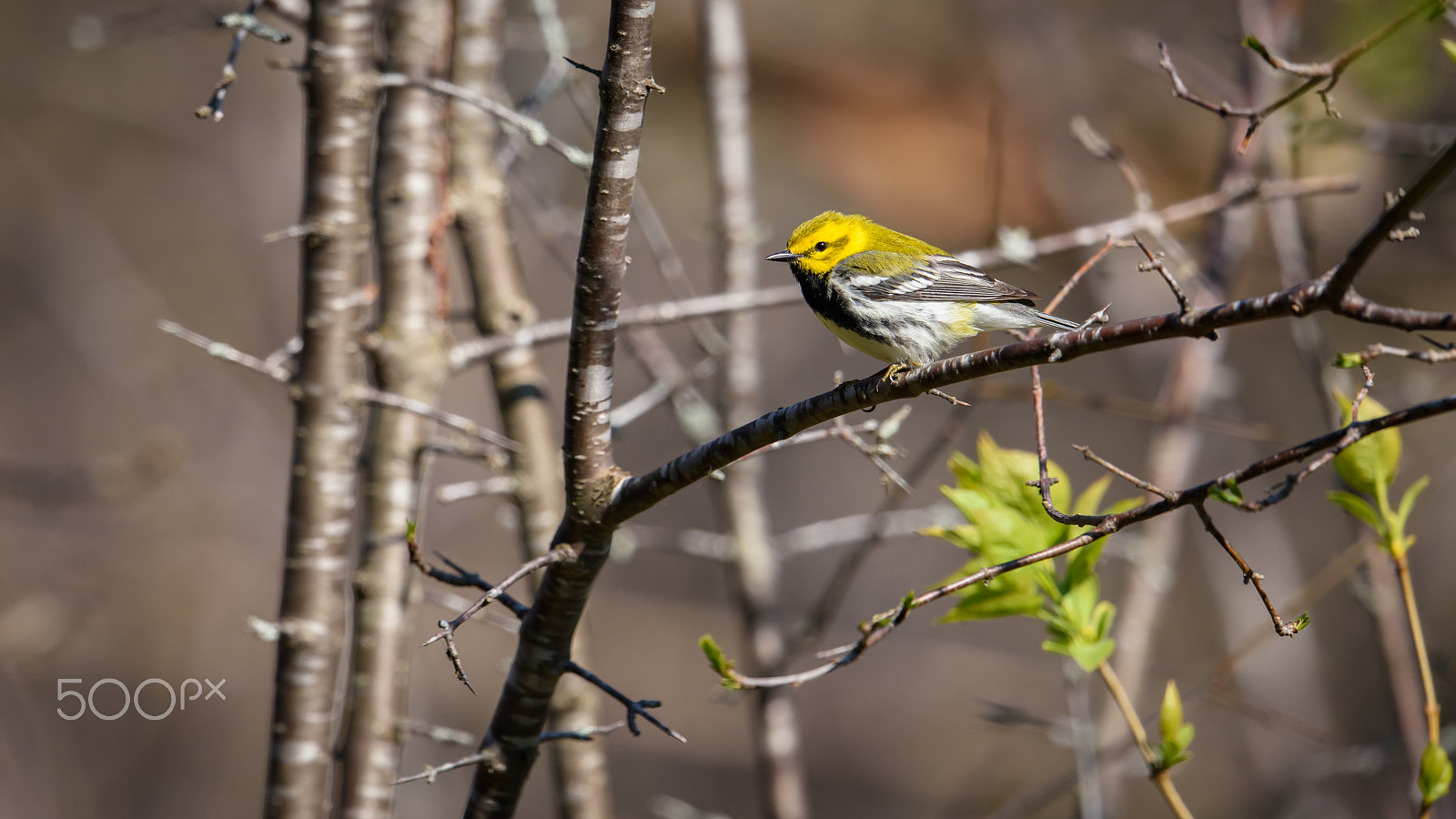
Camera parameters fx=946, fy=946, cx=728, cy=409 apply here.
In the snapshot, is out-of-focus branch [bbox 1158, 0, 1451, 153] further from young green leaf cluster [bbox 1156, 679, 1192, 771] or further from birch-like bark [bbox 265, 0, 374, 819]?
birch-like bark [bbox 265, 0, 374, 819]

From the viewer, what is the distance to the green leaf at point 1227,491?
1.22 meters

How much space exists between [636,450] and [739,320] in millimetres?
4916

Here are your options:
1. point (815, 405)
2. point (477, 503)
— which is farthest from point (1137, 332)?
point (477, 503)

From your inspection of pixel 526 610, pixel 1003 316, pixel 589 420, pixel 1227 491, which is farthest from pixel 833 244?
pixel 1227 491

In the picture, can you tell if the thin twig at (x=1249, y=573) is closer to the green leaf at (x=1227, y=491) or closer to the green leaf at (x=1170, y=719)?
the green leaf at (x=1227, y=491)

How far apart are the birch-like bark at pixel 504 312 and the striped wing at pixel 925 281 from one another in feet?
3.48

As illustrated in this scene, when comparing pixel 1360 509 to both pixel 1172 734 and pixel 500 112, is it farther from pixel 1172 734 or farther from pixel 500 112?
pixel 500 112

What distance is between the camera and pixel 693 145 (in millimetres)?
10000

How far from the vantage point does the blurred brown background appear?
7172 mm

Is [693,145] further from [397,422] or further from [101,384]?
[397,422]

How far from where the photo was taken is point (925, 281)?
2.83m

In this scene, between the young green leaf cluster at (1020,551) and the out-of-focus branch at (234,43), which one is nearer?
the young green leaf cluster at (1020,551)

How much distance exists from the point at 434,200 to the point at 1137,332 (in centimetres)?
214

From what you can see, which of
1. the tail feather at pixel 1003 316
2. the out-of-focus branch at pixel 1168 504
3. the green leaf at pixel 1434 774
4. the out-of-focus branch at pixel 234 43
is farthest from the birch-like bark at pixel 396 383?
the green leaf at pixel 1434 774
